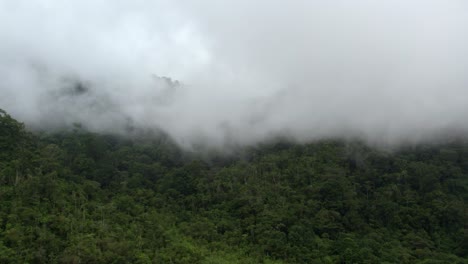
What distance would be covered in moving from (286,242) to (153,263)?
579 inches

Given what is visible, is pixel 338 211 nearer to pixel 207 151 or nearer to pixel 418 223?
pixel 418 223

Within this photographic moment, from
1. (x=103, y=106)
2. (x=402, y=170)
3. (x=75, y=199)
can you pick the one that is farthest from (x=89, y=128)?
(x=402, y=170)

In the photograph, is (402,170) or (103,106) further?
(103,106)

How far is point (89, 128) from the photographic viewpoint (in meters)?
72.1

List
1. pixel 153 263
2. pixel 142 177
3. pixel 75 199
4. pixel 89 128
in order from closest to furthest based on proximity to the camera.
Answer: pixel 153 263, pixel 75 199, pixel 142 177, pixel 89 128

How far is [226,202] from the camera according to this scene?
57.0 metres

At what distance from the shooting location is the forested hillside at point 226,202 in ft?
136

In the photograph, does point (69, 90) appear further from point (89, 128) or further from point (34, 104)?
point (89, 128)

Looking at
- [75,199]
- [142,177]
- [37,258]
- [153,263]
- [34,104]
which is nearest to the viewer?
[37,258]

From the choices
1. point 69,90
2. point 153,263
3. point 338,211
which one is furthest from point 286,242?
point 69,90

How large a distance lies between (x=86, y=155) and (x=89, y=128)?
12.0 m

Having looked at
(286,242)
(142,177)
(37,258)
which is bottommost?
(37,258)

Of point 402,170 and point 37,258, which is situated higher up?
point 402,170

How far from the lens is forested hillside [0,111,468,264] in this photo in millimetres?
41312
